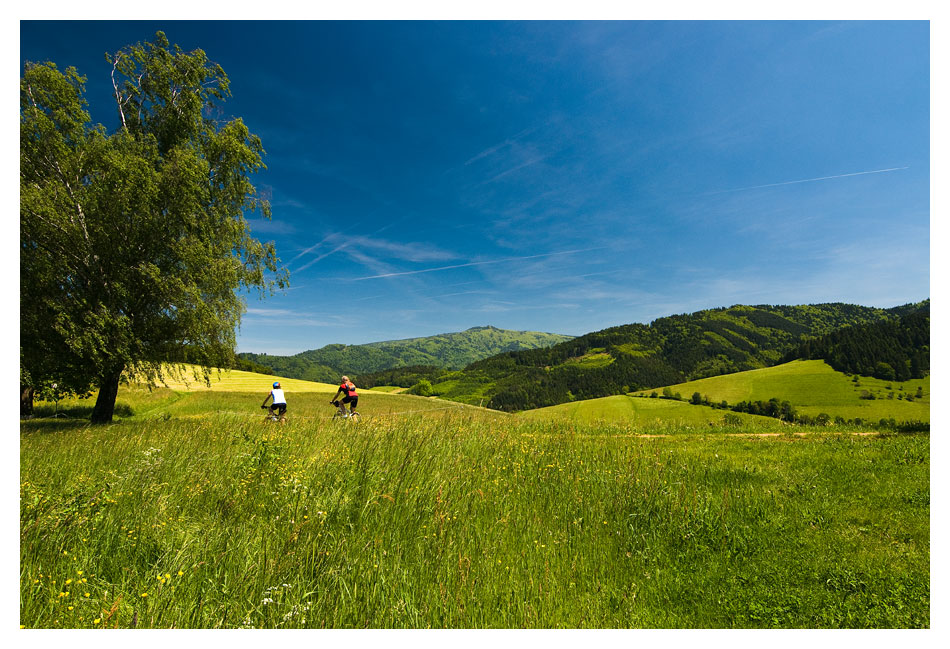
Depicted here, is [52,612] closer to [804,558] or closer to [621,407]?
[804,558]

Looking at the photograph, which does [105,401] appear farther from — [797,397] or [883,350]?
[883,350]

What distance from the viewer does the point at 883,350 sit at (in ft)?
315

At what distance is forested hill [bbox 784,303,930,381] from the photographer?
9075 centimetres

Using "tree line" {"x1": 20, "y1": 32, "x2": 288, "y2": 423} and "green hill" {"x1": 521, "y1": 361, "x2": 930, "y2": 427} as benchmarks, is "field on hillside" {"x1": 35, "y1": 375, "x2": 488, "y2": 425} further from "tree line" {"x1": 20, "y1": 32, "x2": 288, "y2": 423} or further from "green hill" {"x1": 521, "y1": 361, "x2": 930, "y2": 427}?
"green hill" {"x1": 521, "y1": 361, "x2": 930, "y2": 427}

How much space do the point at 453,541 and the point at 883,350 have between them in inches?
5775

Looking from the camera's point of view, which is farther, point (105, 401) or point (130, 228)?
point (105, 401)

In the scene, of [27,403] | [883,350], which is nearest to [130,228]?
[27,403]

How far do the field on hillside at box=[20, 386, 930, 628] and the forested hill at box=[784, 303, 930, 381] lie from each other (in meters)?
126

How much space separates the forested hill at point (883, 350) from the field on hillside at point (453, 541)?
413ft

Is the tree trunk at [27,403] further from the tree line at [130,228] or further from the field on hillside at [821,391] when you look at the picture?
the field on hillside at [821,391]

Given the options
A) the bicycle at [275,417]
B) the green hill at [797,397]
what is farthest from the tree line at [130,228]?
the green hill at [797,397]

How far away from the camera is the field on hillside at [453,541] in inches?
116

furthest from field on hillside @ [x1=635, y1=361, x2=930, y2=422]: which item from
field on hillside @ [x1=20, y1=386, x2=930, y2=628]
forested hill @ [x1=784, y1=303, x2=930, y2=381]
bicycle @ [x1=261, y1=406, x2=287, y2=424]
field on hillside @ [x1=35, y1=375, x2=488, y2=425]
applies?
bicycle @ [x1=261, y1=406, x2=287, y2=424]

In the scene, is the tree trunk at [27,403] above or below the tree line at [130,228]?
below
